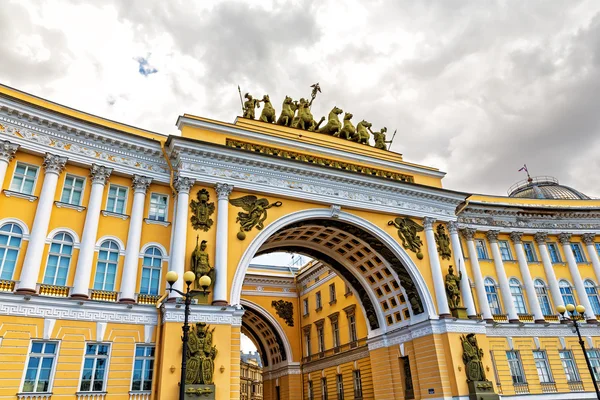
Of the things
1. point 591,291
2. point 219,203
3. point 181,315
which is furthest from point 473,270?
point 181,315

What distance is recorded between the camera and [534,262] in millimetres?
Answer: 33062

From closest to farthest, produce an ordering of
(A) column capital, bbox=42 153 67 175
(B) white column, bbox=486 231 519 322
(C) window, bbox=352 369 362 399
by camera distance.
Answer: (A) column capital, bbox=42 153 67 175 < (B) white column, bbox=486 231 519 322 < (C) window, bbox=352 369 362 399

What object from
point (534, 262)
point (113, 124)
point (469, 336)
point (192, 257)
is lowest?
point (469, 336)

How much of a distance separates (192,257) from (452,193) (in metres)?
17.9

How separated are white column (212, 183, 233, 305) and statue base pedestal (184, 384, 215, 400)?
3590 mm

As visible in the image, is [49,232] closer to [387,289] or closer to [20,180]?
[20,180]

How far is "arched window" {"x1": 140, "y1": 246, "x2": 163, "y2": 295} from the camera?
67.2 ft

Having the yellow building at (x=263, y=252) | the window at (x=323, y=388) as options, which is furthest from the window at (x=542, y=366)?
the window at (x=323, y=388)

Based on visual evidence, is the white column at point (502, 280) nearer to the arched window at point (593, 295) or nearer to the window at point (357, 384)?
the arched window at point (593, 295)

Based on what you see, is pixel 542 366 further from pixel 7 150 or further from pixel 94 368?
pixel 7 150

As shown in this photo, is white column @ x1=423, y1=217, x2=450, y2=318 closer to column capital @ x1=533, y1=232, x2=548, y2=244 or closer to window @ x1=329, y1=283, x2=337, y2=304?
column capital @ x1=533, y1=232, x2=548, y2=244

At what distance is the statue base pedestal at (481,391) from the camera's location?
23531mm

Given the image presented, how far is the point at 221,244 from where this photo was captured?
21.4 m

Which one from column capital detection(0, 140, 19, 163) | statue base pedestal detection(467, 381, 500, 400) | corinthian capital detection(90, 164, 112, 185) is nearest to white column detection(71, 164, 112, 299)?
corinthian capital detection(90, 164, 112, 185)
